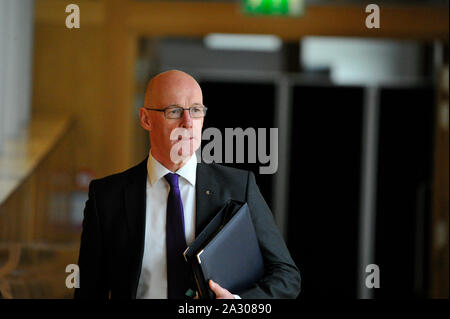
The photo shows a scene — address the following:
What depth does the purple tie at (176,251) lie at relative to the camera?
1299 mm

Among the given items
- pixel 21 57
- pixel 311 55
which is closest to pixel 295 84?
pixel 311 55

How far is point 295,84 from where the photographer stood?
4.36 metres

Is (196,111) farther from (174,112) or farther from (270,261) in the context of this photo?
(270,261)

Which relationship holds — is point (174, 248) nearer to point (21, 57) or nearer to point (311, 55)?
point (21, 57)

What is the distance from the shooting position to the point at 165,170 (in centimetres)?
133

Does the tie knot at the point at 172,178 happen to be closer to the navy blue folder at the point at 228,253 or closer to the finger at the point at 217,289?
the navy blue folder at the point at 228,253

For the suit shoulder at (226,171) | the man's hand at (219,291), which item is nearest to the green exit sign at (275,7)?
the suit shoulder at (226,171)

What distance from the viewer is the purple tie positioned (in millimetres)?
1299

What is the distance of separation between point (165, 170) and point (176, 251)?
6.1 inches

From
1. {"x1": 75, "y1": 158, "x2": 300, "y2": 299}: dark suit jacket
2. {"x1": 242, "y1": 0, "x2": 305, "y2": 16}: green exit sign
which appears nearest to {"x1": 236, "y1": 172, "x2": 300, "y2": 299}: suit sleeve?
{"x1": 75, "y1": 158, "x2": 300, "y2": 299}: dark suit jacket

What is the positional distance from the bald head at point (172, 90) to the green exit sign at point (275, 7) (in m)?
2.66

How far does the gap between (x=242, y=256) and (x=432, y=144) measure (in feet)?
11.2

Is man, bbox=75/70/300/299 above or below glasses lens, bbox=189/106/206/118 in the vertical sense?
below

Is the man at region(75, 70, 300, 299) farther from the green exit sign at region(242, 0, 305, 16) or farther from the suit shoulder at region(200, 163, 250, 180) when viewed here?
the green exit sign at region(242, 0, 305, 16)
